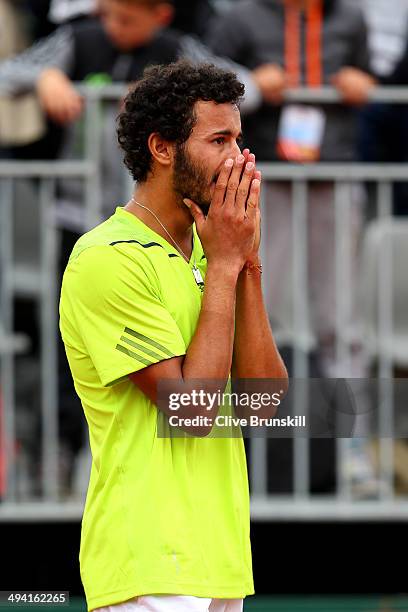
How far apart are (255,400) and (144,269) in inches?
16.5

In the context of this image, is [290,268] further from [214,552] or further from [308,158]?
[214,552]

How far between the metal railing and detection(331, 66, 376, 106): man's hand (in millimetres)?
377

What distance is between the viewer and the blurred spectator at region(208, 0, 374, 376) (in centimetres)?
568

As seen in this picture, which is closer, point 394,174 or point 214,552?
point 214,552

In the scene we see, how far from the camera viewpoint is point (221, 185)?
2.89 m

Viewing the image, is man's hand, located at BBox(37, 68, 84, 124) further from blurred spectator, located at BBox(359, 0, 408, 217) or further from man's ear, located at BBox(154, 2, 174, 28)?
blurred spectator, located at BBox(359, 0, 408, 217)

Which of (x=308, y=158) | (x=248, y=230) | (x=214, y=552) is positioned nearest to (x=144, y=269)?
(x=248, y=230)

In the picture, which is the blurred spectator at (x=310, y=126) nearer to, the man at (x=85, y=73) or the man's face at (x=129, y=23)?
the man at (x=85, y=73)

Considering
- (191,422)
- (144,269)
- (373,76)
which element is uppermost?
(373,76)

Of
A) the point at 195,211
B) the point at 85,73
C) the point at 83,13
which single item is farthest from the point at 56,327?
the point at 195,211

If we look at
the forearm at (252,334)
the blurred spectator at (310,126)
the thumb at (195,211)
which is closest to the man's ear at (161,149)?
the thumb at (195,211)

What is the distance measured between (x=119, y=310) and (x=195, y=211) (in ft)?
1.02

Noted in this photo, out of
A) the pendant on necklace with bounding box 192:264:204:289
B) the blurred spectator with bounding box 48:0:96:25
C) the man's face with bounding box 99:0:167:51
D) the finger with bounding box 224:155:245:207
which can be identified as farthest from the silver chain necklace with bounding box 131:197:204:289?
the blurred spectator with bounding box 48:0:96:25

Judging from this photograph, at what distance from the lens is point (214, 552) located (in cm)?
289
